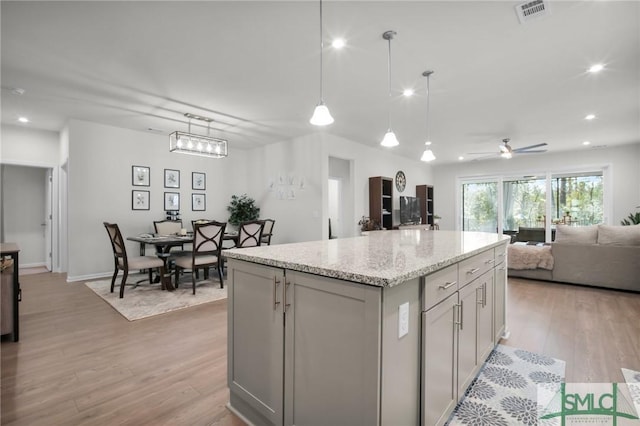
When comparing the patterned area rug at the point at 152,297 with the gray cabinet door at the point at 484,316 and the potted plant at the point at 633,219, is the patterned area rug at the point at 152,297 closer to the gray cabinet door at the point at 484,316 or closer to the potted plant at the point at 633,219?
the gray cabinet door at the point at 484,316

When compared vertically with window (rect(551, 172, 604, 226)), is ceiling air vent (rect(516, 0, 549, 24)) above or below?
above

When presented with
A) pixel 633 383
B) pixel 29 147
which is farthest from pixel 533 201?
pixel 29 147

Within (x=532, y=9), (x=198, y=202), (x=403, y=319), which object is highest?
(x=532, y=9)

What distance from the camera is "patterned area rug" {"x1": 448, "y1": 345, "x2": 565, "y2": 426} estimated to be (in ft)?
5.44

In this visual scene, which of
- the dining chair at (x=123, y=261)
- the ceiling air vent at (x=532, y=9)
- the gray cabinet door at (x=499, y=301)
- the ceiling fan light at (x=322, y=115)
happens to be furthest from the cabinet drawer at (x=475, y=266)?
the dining chair at (x=123, y=261)

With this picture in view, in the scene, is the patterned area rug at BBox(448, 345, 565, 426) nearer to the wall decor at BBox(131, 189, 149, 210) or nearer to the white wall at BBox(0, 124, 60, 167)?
the wall decor at BBox(131, 189, 149, 210)

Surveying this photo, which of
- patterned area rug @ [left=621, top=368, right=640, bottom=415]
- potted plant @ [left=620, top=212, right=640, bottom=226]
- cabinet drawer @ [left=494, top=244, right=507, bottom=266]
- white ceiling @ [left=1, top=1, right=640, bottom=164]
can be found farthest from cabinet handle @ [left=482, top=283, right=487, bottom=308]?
potted plant @ [left=620, top=212, right=640, bottom=226]

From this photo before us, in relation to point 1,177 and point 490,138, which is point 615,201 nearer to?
point 490,138

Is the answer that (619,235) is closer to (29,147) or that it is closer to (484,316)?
(484,316)

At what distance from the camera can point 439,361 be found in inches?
56.6

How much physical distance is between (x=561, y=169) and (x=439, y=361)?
8.39m

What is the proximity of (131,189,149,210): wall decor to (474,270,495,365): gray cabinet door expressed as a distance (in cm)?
555

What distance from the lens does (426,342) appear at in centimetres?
131

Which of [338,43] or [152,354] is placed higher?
[338,43]
